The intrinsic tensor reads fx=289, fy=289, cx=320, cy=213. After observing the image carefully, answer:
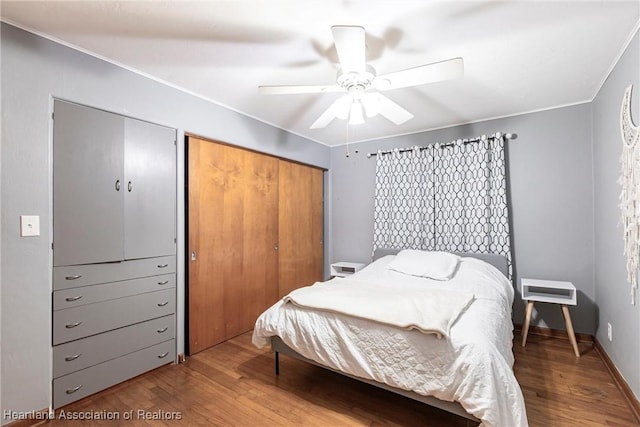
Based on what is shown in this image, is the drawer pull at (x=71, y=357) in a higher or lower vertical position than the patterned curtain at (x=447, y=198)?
lower

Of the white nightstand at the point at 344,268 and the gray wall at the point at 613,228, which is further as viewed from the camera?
the white nightstand at the point at 344,268

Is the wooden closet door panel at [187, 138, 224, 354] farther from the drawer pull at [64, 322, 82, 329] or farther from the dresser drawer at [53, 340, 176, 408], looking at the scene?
the drawer pull at [64, 322, 82, 329]

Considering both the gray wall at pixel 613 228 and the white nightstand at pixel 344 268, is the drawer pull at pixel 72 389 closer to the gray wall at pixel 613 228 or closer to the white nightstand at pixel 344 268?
the white nightstand at pixel 344 268

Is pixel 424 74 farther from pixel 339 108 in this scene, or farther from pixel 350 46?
pixel 339 108

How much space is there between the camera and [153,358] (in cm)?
237

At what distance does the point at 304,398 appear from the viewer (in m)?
2.01

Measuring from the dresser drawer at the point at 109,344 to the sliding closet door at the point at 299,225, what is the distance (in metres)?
1.49

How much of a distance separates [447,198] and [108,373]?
11.8ft

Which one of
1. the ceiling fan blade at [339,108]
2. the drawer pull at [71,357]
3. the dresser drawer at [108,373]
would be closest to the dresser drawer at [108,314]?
the drawer pull at [71,357]

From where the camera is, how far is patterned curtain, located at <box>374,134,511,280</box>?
10.4ft

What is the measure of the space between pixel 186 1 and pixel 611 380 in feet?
12.5

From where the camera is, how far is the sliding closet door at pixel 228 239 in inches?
106

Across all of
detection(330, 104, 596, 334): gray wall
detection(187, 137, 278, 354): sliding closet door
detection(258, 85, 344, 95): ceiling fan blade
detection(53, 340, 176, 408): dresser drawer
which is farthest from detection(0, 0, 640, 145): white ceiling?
detection(53, 340, 176, 408): dresser drawer

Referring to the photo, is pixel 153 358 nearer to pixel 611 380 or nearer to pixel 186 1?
pixel 186 1
